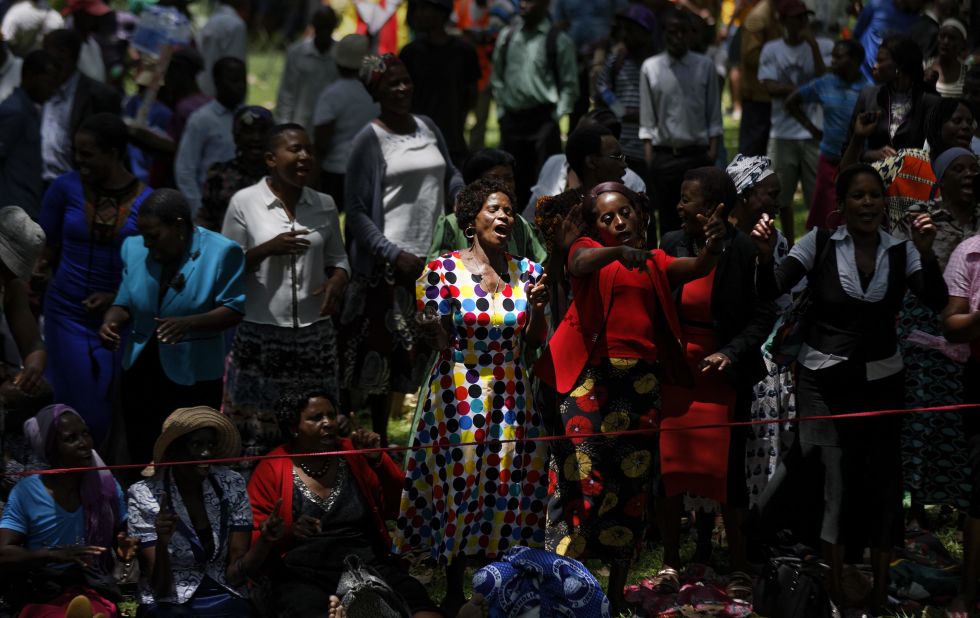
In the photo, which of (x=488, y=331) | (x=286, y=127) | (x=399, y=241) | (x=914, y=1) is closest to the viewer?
(x=488, y=331)

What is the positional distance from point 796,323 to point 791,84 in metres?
5.92

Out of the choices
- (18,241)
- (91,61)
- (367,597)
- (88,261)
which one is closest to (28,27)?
(91,61)

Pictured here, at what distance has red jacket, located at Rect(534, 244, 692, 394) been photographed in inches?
273

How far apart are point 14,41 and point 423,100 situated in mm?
3958

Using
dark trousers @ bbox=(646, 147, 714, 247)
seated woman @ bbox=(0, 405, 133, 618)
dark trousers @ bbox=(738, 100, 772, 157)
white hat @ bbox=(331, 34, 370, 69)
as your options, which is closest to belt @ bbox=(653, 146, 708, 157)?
dark trousers @ bbox=(646, 147, 714, 247)

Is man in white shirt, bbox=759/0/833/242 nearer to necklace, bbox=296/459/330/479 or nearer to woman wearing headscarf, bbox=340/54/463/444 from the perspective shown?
woman wearing headscarf, bbox=340/54/463/444

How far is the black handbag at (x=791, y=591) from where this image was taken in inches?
262

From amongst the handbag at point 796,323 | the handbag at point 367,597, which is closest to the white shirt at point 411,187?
the handbag at point 796,323

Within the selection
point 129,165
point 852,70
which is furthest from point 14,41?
point 852,70

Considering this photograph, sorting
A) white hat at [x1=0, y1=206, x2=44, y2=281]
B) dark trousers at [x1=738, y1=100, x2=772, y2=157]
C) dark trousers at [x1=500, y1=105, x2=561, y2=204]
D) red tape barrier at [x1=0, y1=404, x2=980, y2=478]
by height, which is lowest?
red tape barrier at [x1=0, y1=404, x2=980, y2=478]

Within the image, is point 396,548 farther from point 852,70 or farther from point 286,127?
point 852,70

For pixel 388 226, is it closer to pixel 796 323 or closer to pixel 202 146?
pixel 202 146

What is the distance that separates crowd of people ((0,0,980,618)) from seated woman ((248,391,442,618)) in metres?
0.01

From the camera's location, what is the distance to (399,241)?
891cm
